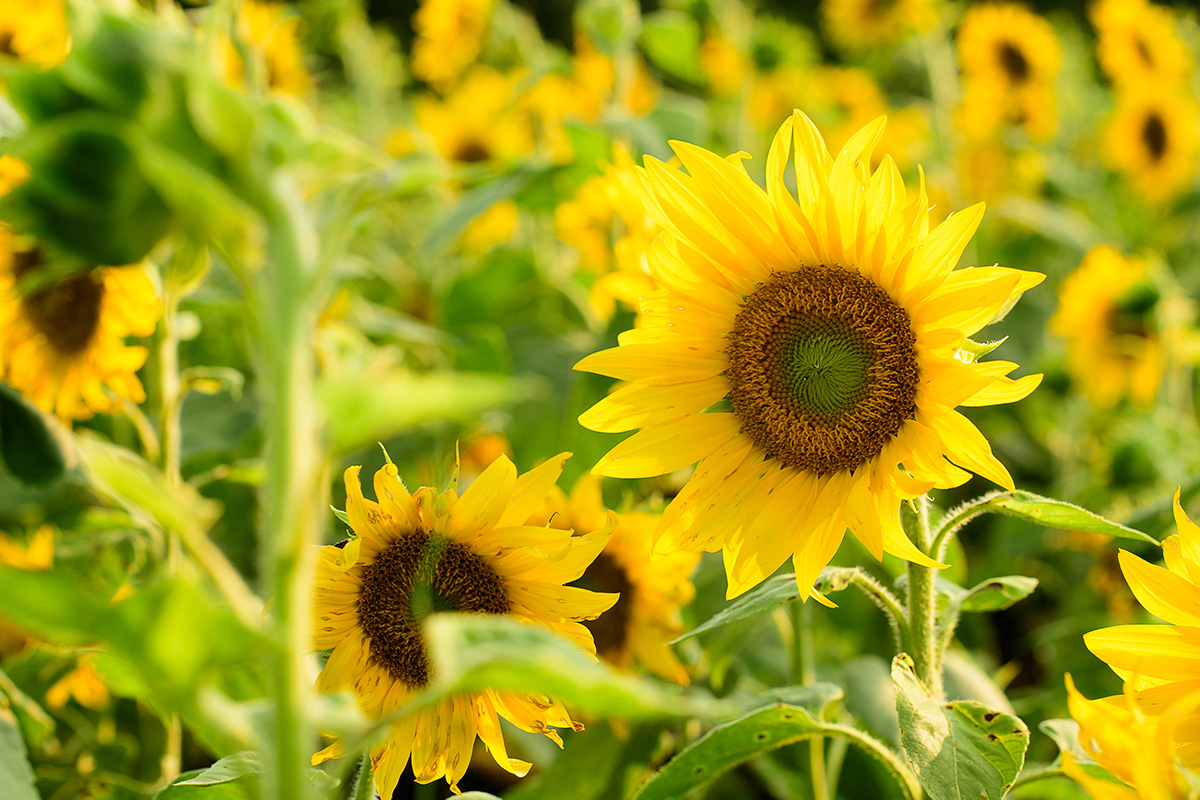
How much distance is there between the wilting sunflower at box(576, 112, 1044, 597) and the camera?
57 centimetres

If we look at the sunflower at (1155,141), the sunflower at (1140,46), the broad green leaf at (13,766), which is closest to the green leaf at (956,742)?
the broad green leaf at (13,766)

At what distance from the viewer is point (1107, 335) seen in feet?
5.51

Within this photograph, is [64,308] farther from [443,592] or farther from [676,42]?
[676,42]

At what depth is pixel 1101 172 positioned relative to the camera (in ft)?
9.53

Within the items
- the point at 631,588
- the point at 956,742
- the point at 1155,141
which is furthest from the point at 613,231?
the point at 1155,141

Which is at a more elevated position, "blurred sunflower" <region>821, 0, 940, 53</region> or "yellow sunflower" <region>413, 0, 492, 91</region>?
"blurred sunflower" <region>821, 0, 940, 53</region>

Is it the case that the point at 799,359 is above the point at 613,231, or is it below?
above

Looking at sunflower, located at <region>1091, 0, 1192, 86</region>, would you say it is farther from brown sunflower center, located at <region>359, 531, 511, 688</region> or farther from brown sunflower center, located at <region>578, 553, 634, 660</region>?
brown sunflower center, located at <region>359, 531, 511, 688</region>

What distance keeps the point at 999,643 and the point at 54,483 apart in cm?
134

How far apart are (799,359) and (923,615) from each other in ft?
0.64

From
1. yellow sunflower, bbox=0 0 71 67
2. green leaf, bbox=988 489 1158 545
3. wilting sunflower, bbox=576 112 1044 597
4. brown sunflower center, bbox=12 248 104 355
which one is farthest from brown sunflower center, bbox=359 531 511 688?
yellow sunflower, bbox=0 0 71 67

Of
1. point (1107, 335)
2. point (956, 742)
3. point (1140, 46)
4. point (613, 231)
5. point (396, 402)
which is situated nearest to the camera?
point (396, 402)

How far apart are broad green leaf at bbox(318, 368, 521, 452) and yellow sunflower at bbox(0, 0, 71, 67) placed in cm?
135

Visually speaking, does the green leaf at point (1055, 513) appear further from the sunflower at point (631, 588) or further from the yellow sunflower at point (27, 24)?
the yellow sunflower at point (27, 24)
